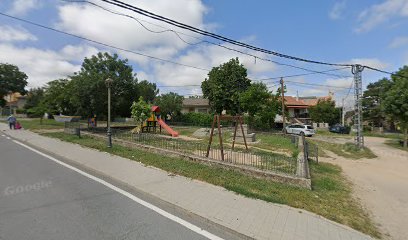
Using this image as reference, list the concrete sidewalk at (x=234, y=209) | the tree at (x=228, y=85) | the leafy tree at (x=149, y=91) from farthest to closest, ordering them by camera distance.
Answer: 1. the leafy tree at (x=149, y=91)
2. the tree at (x=228, y=85)
3. the concrete sidewalk at (x=234, y=209)

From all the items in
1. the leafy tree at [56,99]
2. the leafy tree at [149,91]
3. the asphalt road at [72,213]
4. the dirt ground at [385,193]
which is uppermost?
the leafy tree at [149,91]

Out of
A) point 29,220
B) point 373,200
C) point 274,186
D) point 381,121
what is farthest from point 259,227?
point 381,121

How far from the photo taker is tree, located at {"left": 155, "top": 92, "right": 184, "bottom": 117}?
4100cm

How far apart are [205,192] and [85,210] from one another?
8.77 feet

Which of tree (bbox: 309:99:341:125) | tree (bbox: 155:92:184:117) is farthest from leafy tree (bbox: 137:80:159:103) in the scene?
tree (bbox: 309:99:341:125)

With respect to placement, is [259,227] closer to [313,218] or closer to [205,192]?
[313,218]

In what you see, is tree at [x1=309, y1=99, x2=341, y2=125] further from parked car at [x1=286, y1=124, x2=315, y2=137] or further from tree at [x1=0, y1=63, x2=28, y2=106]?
tree at [x1=0, y1=63, x2=28, y2=106]

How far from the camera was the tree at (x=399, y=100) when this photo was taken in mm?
19656

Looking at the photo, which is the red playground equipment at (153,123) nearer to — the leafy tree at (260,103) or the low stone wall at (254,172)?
the leafy tree at (260,103)

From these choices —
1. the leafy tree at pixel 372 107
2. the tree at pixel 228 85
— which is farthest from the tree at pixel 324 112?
the tree at pixel 228 85

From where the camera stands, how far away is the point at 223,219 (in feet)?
15.2

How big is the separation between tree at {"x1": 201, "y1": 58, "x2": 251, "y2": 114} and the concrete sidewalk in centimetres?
2998

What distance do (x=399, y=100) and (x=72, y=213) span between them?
23.9 meters

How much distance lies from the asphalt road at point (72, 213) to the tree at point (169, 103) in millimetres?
33836
